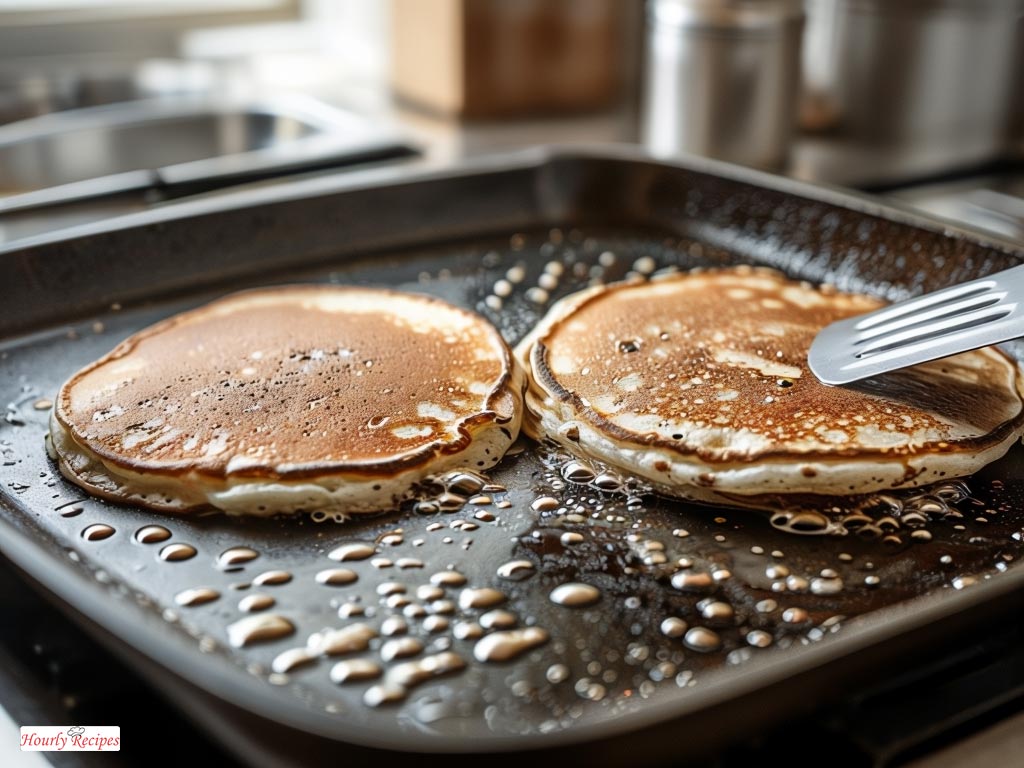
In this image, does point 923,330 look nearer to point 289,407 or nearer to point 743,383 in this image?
point 743,383

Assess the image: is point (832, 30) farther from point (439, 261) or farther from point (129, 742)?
point (129, 742)

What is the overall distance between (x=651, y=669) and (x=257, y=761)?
25 centimetres

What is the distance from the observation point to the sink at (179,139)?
1.73 m

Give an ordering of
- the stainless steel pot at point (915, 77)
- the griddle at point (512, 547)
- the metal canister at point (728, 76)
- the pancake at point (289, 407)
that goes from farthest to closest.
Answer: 1. the stainless steel pot at point (915, 77)
2. the metal canister at point (728, 76)
3. the pancake at point (289, 407)
4. the griddle at point (512, 547)

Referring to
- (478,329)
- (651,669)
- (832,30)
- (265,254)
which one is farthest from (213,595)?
(832,30)

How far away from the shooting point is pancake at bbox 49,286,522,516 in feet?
2.92

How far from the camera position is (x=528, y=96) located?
7.57 feet

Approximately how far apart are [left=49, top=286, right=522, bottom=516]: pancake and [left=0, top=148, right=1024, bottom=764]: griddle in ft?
0.09

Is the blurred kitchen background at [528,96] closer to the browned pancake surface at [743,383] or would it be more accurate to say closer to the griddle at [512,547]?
the griddle at [512,547]

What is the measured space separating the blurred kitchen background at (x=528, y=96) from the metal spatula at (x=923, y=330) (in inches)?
27.7

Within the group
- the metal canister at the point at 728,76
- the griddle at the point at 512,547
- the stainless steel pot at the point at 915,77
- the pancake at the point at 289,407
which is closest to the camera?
the griddle at the point at 512,547

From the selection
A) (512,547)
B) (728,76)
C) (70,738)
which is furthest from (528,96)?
(70,738)

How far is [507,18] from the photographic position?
2164mm

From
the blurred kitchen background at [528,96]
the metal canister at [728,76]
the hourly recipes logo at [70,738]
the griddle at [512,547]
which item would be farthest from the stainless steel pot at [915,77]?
the hourly recipes logo at [70,738]
